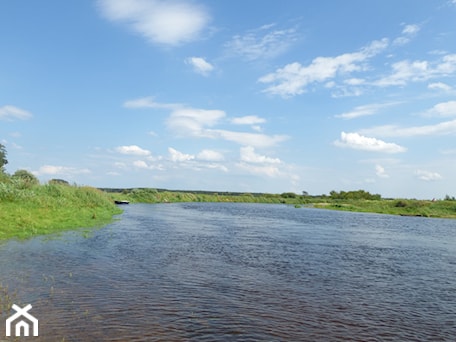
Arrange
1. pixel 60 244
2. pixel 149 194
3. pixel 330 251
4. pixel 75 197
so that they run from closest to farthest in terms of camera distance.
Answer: pixel 60 244 → pixel 330 251 → pixel 75 197 → pixel 149 194

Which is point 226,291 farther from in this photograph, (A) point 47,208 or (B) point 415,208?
(B) point 415,208

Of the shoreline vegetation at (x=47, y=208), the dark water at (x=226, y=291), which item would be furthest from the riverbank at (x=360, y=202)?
the dark water at (x=226, y=291)

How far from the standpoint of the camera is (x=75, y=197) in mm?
47250

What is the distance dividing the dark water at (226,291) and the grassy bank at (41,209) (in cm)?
335

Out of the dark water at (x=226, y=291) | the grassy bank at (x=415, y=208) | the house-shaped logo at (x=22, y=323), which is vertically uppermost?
the grassy bank at (x=415, y=208)

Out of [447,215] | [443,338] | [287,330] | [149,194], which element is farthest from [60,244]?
[149,194]

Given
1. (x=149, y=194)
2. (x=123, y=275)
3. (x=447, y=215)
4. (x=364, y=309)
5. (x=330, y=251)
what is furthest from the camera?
(x=149, y=194)

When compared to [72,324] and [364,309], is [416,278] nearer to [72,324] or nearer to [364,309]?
[364,309]

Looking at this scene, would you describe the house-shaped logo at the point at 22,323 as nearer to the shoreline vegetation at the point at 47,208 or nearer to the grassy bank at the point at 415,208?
the shoreline vegetation at the point at 47,208

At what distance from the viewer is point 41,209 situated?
35.2 metres

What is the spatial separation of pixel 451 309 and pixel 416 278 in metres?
5.39

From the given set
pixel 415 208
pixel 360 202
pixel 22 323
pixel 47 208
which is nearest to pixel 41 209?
pixel 47 208

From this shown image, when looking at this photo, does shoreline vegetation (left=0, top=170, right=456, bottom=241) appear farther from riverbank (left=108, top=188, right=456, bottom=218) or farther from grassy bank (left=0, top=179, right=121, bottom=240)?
riverbank (left=108, top=188, right=456, bottom=218)

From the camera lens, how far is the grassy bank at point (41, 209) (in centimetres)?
2859
